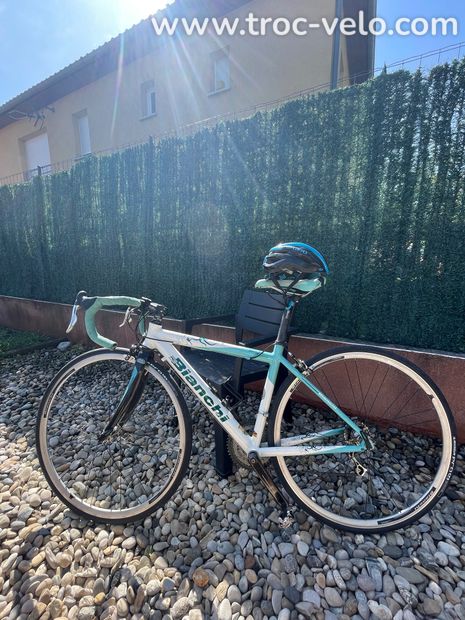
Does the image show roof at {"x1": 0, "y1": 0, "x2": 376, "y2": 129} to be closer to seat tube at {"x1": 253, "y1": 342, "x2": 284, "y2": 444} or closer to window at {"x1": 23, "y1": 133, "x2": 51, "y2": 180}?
window at {"x1": 23, "y1": 133, "x2": 51, "y2": 180}

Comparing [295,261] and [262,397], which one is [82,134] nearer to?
[295,261]

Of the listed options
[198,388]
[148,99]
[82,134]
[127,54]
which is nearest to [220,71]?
[148,99]

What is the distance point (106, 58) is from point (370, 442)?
32.6ft

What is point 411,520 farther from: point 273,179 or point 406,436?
point 273,179

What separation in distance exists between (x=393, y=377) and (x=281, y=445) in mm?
1109

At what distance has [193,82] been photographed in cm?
704

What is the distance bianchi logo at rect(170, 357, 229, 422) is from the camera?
1.72 meters

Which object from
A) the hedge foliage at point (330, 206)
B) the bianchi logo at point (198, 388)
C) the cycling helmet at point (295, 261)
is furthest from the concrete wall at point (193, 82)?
the bianchi logo at point (198, 388)

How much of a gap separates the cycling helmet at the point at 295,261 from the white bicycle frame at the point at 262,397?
383 mm

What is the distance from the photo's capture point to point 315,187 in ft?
8.86

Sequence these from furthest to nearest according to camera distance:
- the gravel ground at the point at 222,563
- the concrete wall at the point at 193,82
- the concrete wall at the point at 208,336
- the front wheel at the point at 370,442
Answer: the concrete wall at the point at 193,82, the concrete wall at the point at 208,336, the front wheel at the point at 370,442, the gravel ground at the point at 222,563

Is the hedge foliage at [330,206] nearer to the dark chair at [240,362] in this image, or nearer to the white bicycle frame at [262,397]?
the dark chair at [240,362]

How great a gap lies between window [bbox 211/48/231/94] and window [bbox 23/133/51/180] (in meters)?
6.69

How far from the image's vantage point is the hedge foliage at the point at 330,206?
7.54 ft
